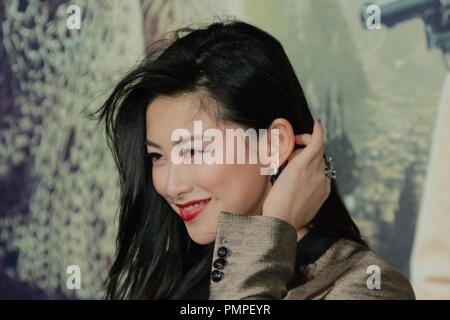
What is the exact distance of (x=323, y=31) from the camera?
6.33 feet

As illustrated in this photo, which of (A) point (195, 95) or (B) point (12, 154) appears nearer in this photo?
(A) point (195, 95)

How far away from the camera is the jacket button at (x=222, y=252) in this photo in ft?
3.37

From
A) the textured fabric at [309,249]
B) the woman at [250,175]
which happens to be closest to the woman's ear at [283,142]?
the woman at [250,175]

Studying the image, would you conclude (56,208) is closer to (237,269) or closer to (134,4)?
(134,4)

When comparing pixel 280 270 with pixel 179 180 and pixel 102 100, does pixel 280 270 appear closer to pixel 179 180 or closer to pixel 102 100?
pixel 179 180

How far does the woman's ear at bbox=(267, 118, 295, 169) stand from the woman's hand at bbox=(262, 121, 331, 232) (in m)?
0.02

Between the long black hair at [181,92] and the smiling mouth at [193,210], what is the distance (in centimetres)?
17

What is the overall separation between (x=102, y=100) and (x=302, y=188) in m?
1.08

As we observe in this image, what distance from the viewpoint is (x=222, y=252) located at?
1.03 meters

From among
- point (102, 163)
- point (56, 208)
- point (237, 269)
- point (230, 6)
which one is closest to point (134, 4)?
point (230, 6)

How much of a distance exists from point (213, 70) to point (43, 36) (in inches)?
40.2

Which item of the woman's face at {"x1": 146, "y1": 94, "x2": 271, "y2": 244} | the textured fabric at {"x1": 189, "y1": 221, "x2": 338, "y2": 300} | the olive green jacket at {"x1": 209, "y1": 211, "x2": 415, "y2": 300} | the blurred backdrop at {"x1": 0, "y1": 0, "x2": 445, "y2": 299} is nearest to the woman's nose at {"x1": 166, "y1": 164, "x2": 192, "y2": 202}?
the woman's face at {"x1": 146, "y1": 94, "x2": 271, "y2": 244}

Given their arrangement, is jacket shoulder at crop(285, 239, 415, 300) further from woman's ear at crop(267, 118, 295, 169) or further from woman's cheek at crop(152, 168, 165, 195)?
woman's cheek at crop(152, 168, 165, 195)

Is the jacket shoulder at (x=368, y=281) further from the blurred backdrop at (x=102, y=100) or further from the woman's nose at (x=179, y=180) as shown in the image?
the blurred backdrop at (x=102, y=100)
